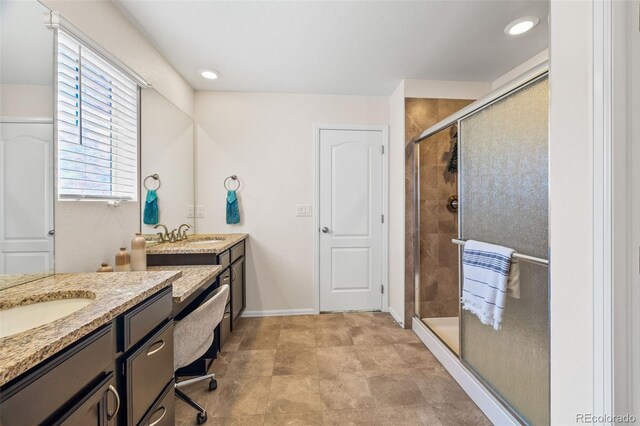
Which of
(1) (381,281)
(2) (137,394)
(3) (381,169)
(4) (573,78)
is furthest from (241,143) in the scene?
(4) (573,78)

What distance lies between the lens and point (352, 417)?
1.47 meters

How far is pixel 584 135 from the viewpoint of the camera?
0.85m

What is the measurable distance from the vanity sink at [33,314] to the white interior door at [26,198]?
0.24 m

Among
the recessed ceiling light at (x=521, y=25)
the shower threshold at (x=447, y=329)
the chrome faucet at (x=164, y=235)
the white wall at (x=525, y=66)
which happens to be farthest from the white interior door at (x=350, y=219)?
the chrome faucet at (x=164, y=235)

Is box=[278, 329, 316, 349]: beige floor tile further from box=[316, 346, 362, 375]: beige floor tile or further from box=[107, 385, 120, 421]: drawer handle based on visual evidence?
box=[107, 385, 120, 421]: drawer handle

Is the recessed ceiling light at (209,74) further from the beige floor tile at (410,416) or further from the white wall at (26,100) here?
the beige floor tile at (410,416)

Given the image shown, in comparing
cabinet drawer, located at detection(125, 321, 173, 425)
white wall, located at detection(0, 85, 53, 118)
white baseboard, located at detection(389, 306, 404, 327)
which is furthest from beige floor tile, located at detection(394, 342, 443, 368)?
white wall, located at detection(0, 85, 53, 118)

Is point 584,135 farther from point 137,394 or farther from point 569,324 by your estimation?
point 137,394

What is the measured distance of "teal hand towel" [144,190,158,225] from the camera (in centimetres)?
196

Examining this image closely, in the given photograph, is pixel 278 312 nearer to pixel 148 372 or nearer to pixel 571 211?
pixel 148 372

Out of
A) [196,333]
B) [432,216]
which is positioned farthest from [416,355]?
[196,333]

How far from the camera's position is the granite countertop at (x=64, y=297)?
553 mm

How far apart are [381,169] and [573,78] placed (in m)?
2.03

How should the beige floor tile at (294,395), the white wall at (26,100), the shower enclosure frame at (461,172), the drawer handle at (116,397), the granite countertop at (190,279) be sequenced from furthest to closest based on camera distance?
the beige floor tile at (294,395) < the granite countertop at (190,279) < the shower enclosure frame at (461,172) < the white wall at (26,100) < the drawer handle at (116,397)
